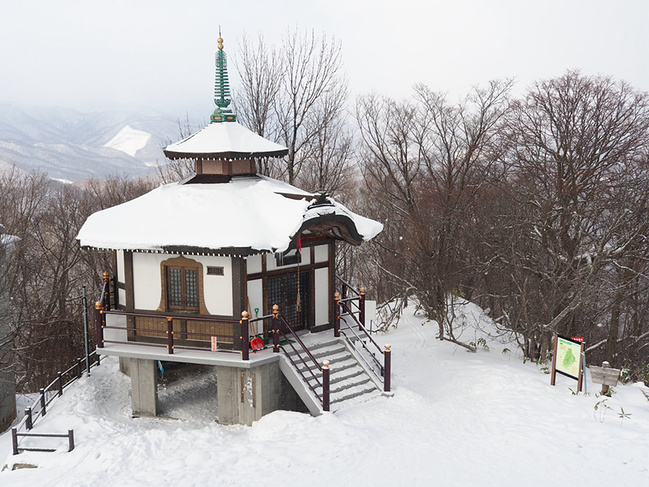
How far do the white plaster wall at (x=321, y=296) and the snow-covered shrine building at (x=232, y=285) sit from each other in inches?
1.8

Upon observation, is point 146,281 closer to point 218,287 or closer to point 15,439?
point 218,287

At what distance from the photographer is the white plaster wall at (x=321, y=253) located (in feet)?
50.4

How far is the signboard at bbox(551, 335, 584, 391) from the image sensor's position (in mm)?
13578

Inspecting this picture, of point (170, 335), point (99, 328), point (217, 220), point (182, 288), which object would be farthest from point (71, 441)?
point (217, 220)

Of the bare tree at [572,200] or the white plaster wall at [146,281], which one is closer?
the white plaster wall at [146,281]

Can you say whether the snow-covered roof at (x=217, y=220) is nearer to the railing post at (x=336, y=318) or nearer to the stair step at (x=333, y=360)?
the railing post at (x=336, y=318)

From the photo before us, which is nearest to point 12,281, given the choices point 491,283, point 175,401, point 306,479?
point 175,401

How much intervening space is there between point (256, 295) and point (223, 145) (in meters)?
4.49

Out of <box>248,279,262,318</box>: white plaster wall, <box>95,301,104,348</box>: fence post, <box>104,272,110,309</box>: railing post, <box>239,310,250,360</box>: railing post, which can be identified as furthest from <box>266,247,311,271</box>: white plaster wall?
<box>104,272,110,309</box>: railing post

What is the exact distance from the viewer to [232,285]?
43.9ft

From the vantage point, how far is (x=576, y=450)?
10.9 meters

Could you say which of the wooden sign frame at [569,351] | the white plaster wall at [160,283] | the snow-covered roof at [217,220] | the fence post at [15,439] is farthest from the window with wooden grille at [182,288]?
the wooden sign frame at [569,351]

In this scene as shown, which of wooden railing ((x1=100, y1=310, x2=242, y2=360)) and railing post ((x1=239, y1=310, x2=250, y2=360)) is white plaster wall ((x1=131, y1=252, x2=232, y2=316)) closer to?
wooden railing ((x1=100, y1=310, x2=242, y2=360))

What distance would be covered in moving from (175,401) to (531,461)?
9658 millimetres
